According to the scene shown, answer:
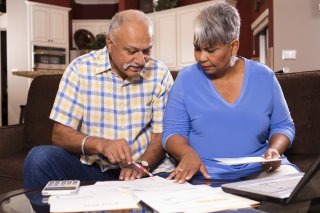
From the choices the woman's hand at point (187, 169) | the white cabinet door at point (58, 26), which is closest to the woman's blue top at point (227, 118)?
the woman's hand at point (187, 169)

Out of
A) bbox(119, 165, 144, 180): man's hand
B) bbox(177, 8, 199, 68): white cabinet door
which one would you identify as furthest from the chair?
bbox(177, 8, 199, 68): white cabinet door

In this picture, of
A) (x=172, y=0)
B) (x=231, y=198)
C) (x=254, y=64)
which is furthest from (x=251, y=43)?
(x=231, y=198)

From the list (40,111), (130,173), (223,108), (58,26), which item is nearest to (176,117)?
(223,108)

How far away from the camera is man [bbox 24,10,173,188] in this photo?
150cm

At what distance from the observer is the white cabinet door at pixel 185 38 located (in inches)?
309

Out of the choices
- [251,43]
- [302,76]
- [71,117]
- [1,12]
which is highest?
[1,12]

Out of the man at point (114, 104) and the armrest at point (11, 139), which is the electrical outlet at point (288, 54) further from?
the man at point (114, 104)

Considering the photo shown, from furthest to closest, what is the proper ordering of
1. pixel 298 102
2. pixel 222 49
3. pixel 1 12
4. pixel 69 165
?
1. pixel 1 12
2. pixel 298 102
3. pixel 69 165
4. pixel 222 49

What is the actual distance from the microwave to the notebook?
7956mm

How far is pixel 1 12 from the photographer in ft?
29.1

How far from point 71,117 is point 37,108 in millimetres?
996

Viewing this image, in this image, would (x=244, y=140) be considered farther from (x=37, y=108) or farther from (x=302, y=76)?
(x=37, y=108)

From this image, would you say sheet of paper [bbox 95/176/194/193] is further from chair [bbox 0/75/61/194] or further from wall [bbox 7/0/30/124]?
wall [bbox 7/0/30/124]

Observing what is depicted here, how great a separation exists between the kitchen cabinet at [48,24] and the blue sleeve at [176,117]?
772 centimetres
